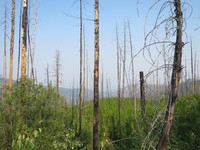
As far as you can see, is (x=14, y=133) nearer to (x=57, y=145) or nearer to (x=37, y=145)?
(x=37, y=145)

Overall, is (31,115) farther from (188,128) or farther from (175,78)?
(175,78)

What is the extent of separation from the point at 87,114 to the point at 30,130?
17.6m

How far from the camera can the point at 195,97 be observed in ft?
40.4

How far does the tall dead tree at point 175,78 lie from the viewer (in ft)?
9.18

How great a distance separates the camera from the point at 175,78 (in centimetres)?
283

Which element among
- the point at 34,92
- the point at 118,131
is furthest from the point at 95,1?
the point at 118,131

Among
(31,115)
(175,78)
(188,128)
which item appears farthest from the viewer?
(188,128)

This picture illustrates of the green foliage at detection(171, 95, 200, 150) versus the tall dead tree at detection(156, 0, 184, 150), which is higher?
the tall dead tree at detection(156, 0, 184, 150)

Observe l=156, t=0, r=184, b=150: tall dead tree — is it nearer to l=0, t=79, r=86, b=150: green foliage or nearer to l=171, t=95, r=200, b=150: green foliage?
l=0, t=79, r=86, b=150: green foliage

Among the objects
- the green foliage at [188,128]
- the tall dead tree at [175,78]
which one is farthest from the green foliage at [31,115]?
the tall dead tree at [175,78]

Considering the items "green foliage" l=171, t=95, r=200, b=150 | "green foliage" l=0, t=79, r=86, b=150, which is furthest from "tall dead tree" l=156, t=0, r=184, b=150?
"green foliage" l=171, t=95, r=200, b=150

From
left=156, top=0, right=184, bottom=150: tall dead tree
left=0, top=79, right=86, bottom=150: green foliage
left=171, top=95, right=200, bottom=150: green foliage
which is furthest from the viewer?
left=171, top=95, right=200, bottom=150: green foliage

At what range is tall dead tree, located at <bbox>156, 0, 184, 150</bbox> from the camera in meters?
2.80

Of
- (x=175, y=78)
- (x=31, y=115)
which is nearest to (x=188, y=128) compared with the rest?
(x=31, y=115)
